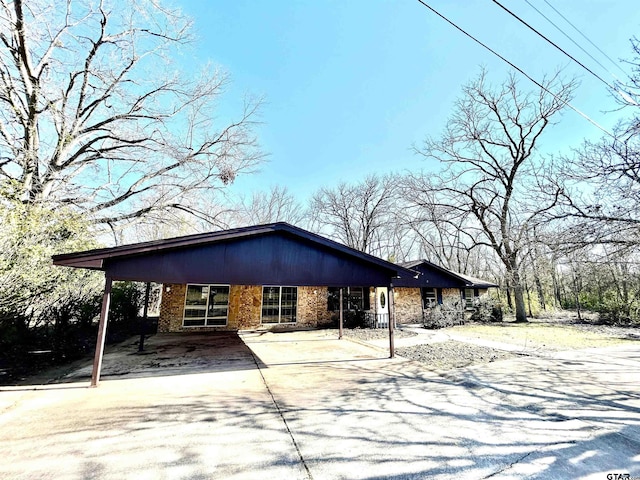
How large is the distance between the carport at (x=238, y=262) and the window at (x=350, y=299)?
6.88 metres

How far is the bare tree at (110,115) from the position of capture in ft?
25.2

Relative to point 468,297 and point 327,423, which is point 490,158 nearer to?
point 468,297

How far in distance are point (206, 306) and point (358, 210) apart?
1695 cm

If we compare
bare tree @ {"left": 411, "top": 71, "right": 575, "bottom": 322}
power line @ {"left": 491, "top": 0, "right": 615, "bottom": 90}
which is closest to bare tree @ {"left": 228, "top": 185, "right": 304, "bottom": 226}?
bare tree @ {"left": 411, "top": 71, "right": 575, "bottom": 322}

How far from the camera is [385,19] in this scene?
548cm

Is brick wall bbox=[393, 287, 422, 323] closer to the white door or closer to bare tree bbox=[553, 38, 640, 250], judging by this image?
the white door

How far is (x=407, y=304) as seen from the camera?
16516mm

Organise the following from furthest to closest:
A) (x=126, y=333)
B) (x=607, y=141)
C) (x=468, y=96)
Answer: (x=468, y=96) < (x=126, y=333) < (x=607, y=141)

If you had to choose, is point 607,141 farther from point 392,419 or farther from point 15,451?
point 15,451

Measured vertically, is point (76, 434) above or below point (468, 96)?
below

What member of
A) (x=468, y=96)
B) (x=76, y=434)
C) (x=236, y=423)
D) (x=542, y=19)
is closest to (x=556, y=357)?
(x=542, y=19)

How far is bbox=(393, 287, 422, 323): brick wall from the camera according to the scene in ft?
53.2

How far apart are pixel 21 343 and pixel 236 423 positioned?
665cm

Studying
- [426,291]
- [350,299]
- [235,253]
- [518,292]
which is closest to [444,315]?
[426,291]
